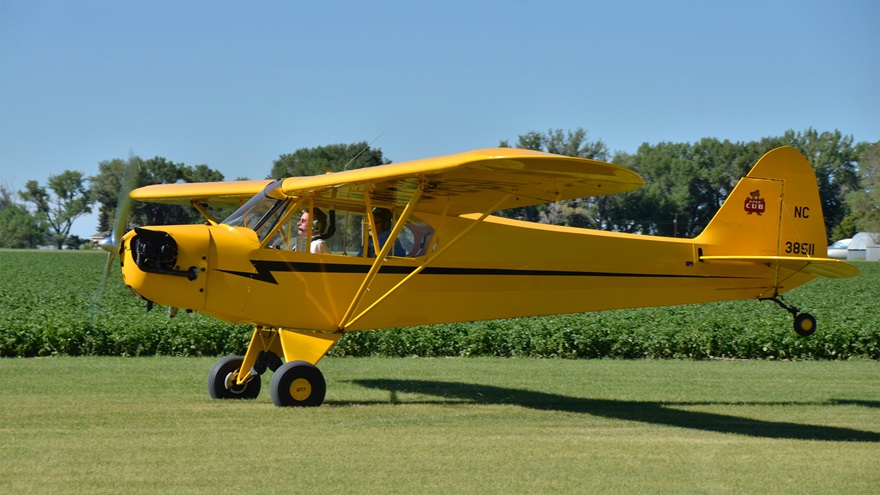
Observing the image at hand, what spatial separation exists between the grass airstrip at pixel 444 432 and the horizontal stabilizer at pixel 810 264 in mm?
1648

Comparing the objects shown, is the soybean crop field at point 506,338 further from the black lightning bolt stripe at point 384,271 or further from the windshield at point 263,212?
the windshield at point 263,212

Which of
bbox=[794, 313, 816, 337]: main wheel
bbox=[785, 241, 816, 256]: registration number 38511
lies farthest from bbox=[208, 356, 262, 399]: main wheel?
bbox=[785, 241, 816, 256]: registration number 38511

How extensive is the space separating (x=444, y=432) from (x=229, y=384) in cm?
313

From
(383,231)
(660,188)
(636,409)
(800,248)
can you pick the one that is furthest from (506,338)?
(660,188)

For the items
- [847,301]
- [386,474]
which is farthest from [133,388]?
[847,301]

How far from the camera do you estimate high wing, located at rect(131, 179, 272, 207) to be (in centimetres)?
1220

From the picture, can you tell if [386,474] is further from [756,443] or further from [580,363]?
[580,363]

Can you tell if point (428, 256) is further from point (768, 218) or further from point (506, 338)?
point (506, 338)

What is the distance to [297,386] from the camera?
10.1 meters

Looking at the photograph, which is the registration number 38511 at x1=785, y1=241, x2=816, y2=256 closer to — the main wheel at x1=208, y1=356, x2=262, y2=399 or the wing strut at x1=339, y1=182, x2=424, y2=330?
the wing strut at x1=339, y1=182, x2=424, y2=330

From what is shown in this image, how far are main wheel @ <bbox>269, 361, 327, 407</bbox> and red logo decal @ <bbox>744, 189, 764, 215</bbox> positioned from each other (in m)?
5.99

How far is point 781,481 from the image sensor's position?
7254 millimetres

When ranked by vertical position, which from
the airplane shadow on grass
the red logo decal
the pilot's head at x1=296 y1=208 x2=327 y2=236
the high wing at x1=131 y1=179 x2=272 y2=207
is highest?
the high wing at x1=131 y1=179 x2=272 y2=207

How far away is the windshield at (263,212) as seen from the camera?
1050 centimetres
